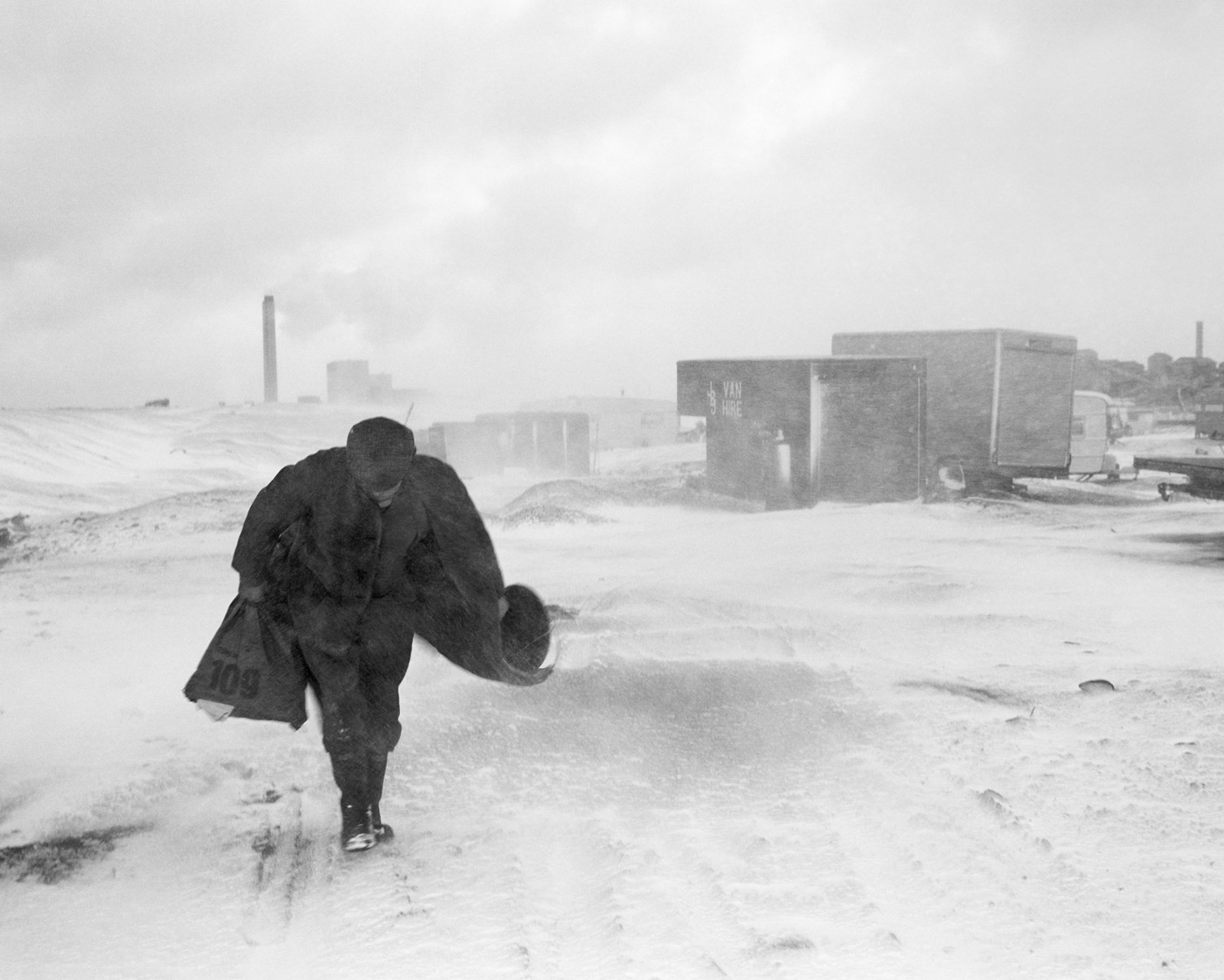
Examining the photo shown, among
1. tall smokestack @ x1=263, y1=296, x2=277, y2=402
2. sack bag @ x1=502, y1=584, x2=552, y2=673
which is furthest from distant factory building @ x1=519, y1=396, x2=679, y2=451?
sack bag @ x1=502, y1=584, x2=552, y2=673

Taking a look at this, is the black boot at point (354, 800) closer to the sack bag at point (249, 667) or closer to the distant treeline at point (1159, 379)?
the sack bag at point (249, 667)

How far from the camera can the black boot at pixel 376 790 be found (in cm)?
362

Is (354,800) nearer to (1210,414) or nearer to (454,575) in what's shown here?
(454,575)

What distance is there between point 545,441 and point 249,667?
21.5 metres

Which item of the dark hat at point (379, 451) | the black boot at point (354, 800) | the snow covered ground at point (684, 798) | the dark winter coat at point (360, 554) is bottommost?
the snow covered ground at point (684, 798)

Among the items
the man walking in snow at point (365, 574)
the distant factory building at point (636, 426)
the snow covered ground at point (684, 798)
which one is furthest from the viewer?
the distant factory building at point (636, 426)

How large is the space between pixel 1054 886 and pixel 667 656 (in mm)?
3364

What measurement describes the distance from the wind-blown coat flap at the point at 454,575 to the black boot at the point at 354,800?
1.71 ft

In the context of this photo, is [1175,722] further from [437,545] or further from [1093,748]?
[437,545]

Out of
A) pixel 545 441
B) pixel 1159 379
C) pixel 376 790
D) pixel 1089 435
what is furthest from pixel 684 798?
pixel 1159 379

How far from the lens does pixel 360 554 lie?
3.54 metres

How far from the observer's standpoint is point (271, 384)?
34938 millimetres

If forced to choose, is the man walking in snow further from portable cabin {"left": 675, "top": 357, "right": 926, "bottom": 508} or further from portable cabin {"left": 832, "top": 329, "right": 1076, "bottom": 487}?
portable cabin {"left": 832, "top": 329, "right": 1076, "bottom": 487}

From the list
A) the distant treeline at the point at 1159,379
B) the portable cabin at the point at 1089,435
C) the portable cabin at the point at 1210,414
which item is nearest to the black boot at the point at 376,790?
the portable cabin at the point at 1089,435
